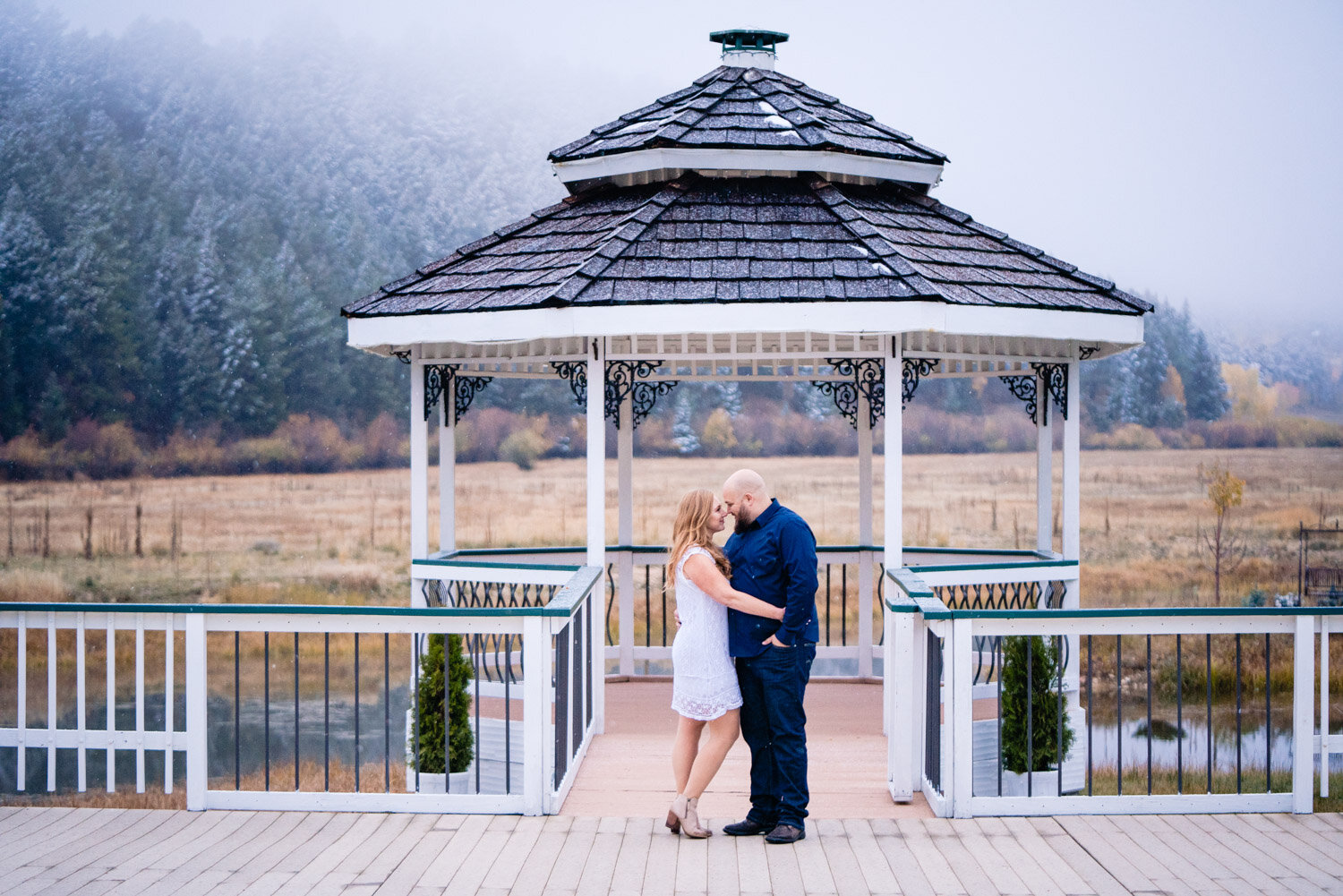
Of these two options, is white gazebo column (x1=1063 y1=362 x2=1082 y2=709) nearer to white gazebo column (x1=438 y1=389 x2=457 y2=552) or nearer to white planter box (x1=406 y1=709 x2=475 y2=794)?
white planter box (x1=406 y1=709 x2=475 y2=794)

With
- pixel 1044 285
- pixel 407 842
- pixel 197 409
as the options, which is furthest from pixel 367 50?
pixel 407 842

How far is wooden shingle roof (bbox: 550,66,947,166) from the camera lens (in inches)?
355

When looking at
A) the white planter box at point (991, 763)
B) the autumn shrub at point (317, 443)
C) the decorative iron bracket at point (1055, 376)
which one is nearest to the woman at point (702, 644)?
the white planter box at point (991, 763)

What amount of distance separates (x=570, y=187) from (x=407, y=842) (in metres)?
5.82

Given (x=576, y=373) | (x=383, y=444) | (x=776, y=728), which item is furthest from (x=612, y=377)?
(x=383, y=444)

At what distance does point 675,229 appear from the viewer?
27.6ft

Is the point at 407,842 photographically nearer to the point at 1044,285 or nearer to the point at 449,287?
the point at 449,287

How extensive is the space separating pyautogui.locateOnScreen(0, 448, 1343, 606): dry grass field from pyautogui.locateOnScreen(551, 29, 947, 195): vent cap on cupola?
19506mm

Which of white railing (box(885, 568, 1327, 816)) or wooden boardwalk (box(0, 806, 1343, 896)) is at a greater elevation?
white railing (box(885, 568, 1327, 816))

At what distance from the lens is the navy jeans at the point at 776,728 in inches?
219

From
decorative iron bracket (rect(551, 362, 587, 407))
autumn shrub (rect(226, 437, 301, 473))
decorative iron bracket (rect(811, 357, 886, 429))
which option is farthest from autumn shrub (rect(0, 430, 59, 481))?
decorative iron bracket (rect(551, 362, 587, 407))

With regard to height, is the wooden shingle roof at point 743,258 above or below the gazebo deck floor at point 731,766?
above

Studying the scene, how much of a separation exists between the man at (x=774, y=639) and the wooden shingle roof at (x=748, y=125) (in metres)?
4.10

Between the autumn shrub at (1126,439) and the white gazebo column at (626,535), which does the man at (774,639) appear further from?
the autumn shrub at (1126,439)
